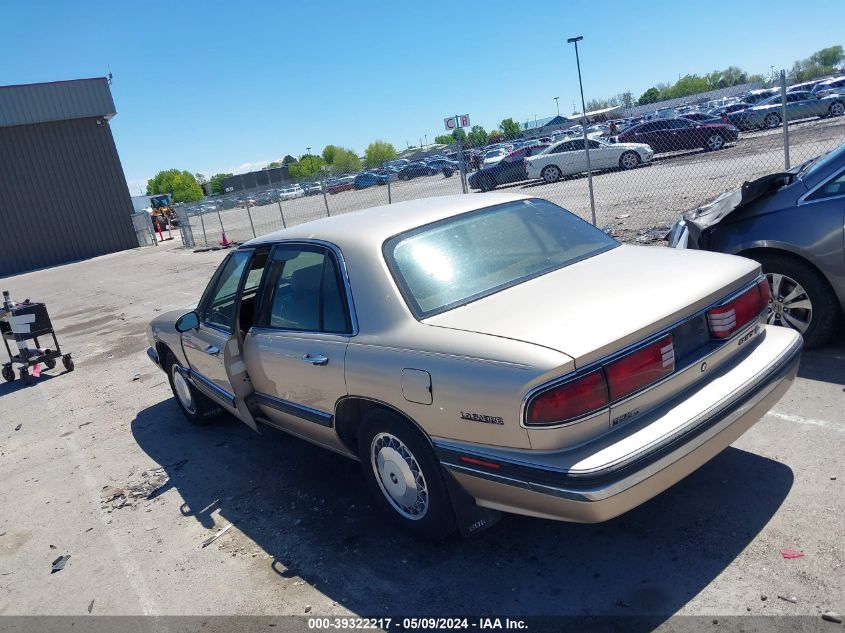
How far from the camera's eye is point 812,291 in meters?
4.78

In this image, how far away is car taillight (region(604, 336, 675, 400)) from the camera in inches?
106

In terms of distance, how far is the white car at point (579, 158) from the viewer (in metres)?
21.8

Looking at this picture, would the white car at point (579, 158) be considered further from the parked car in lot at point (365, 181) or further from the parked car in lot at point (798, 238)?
the parked car in lot at point (798, 238)

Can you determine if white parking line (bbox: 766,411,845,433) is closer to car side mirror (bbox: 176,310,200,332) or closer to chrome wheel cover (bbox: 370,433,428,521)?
chrome wheel cover (bbox: 370,433,428,521)

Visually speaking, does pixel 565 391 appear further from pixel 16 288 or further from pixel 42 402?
pixel 16 288

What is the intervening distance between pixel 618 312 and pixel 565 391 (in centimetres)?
50

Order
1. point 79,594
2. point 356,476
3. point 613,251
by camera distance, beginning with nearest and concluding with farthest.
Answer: point 79,594 → point 613,251 → point 356,476

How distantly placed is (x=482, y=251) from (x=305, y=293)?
42.6 inches

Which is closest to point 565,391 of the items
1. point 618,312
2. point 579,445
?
point 579,445

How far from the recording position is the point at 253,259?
445 centimetres

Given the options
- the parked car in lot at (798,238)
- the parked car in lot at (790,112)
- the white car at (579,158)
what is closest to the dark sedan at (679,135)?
the parked car in lot at (790,112)

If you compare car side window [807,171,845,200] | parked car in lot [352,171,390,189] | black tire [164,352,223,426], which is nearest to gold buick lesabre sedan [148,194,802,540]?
black tire [164,352,223,426]

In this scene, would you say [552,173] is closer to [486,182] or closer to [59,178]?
[486,182]

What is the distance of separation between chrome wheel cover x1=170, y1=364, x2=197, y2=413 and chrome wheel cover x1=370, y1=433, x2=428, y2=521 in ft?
9.00
